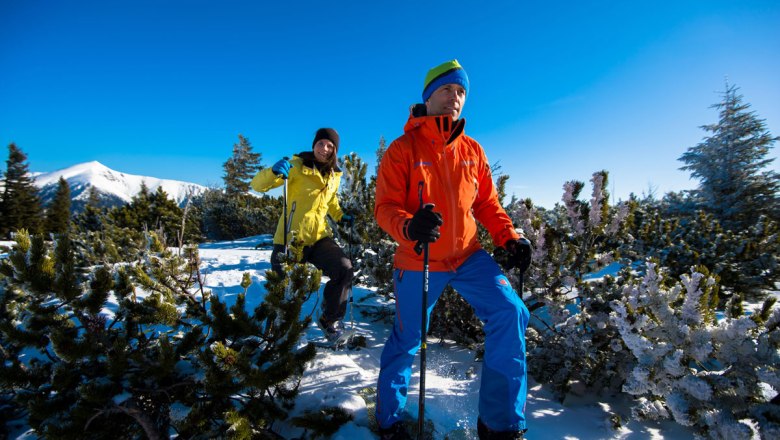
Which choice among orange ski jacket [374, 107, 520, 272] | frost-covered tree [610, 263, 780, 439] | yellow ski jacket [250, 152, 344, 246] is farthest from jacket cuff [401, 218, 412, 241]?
yellow ski jacket [250, 152, 344, 246]

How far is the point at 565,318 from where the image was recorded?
2.59m

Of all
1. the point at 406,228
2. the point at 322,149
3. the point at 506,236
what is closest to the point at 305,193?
the point at 322,149

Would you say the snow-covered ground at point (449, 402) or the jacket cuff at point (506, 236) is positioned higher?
the jacket cuff at point (506, 236)

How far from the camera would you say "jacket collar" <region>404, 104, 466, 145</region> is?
206 centimetres

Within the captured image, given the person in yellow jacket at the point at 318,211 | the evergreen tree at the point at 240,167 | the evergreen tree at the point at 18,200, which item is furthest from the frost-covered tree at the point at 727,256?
the evergreen tree at the point at 240,167

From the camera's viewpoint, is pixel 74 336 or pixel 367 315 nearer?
pixel 74 336

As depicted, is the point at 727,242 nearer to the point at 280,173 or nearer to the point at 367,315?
the point at 367,315

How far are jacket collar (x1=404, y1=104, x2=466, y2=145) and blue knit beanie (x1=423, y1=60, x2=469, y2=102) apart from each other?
7.5 inches

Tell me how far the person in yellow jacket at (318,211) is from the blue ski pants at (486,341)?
4.45 feet

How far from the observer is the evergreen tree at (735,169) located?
1166 cm

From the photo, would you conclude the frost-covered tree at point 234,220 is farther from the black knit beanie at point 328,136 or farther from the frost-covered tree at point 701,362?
the frost-covered tree at point 701,362

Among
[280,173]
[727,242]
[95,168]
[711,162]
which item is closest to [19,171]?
[280,173]

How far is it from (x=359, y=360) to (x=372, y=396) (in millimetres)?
798

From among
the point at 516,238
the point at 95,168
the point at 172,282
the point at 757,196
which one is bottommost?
the point at 172,282
